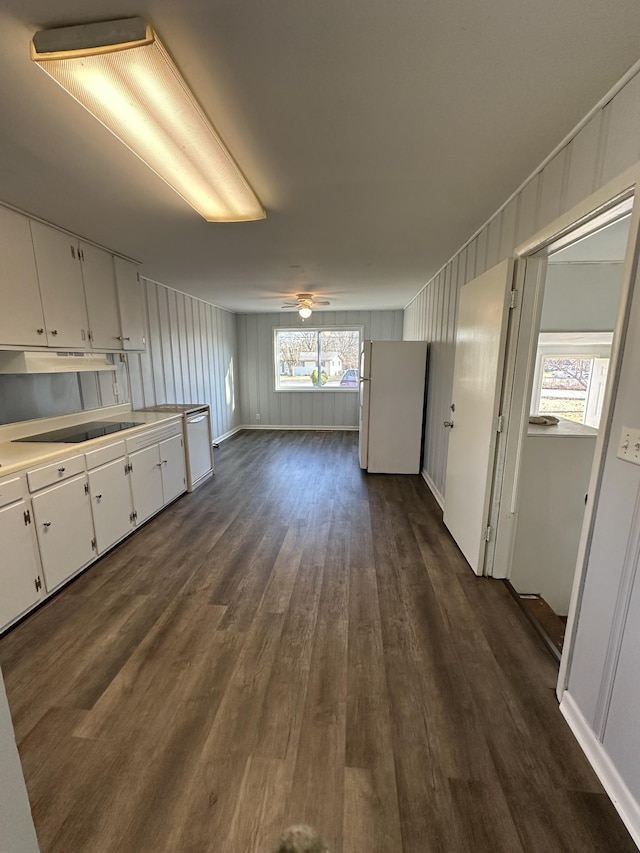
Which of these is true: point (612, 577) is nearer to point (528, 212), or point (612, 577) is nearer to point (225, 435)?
point (528, 212)

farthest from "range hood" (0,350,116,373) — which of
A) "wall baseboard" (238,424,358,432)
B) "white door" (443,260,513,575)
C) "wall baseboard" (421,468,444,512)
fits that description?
"wall baseboard" (238,424,358,432)

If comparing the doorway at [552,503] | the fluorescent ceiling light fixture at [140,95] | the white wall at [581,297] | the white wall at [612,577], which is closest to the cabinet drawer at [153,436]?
the fluorescent ceiling light fixture at [140,95]

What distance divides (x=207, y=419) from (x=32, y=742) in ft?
11.0

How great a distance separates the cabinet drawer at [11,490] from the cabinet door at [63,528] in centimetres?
11

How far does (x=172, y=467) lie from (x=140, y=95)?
301 cm

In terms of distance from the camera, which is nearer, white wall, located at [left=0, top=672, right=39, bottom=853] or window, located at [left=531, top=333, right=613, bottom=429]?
white wall, located at [left=0, top=672, right=39, bottom=853]

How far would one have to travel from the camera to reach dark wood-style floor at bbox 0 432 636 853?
1143 millimetres

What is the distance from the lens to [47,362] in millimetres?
2529

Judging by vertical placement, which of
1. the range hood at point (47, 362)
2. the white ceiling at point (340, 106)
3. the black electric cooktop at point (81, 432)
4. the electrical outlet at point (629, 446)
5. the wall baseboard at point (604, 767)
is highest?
the white ceiling at point (340, 106)

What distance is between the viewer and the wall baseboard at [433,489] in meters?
3.62

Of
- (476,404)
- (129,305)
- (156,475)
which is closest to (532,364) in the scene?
(476,404)

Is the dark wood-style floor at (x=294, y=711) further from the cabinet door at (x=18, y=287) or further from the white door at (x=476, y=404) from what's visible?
the cabinet door at (x=18, y=287)

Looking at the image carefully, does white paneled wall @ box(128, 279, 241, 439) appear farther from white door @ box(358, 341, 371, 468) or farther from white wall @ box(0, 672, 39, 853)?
white wall @ box(0, 672, 39, 853)

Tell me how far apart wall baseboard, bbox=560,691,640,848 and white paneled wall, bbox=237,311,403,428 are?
5.81m
